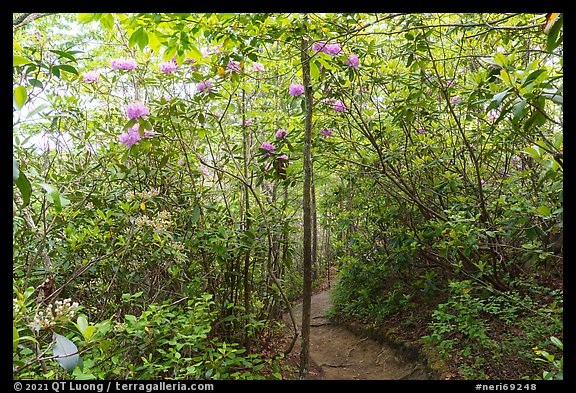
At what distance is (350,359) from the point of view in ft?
10.2

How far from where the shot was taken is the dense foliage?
1.40 m

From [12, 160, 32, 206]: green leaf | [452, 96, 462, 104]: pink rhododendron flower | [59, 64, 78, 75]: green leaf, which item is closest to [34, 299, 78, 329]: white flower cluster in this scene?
[12, 160, 32, 206]: green leaf

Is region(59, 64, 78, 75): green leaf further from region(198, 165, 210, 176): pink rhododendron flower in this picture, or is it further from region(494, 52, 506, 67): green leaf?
region(494, 52, 506, 67): green leaf

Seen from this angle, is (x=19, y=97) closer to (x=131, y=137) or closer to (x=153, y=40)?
(x=153, y=40)

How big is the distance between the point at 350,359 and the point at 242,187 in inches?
70.8

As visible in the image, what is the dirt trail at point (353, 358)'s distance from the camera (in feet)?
8.59

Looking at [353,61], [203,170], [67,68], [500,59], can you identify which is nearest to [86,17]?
[67,68]

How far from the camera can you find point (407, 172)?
2.58 m

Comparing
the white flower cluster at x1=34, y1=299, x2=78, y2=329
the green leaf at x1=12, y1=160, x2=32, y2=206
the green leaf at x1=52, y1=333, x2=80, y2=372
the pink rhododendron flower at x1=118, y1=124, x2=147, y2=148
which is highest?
the pink rhododendron flower at x1=118, y1=124, x2=147, y2=148
